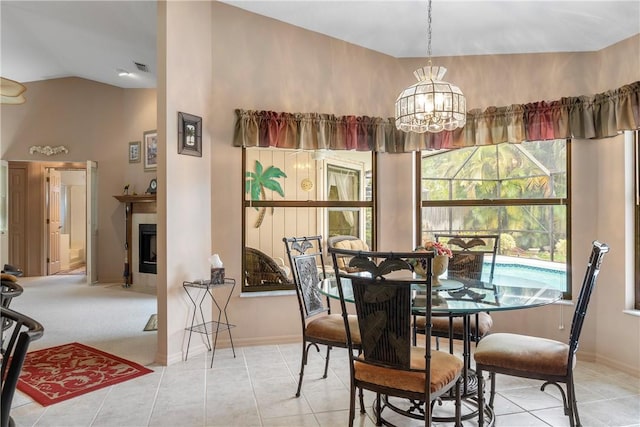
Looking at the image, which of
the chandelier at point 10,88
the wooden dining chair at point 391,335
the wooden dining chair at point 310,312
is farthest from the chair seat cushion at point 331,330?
the chandelier at point 10,88

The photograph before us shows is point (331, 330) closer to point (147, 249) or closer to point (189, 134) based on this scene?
point (189, 134)

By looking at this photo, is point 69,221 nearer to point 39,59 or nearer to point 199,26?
point 39,59

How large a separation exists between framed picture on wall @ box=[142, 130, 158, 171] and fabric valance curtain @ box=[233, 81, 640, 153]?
369cm

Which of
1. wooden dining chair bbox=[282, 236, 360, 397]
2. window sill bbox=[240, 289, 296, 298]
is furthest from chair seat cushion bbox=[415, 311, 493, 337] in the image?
window sill bbox=[240, 289, 296, 298]

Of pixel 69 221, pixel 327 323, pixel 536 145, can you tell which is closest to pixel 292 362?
pixel 327 323

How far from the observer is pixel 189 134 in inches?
139

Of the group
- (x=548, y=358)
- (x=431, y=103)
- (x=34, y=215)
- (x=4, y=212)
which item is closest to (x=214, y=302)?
(x=431, y=103)

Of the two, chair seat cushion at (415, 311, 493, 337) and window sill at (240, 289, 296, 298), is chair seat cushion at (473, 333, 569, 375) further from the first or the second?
window sill at (240, 289, 296, 298)

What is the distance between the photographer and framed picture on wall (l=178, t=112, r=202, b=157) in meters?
3.45

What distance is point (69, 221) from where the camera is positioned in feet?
31.9

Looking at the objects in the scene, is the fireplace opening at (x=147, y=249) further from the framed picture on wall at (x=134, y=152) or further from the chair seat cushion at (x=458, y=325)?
the chair seat cushion at (x=458, y=325)

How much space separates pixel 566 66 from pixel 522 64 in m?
0.37

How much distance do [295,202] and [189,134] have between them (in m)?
1.21

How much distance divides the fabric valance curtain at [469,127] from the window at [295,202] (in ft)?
0.69
